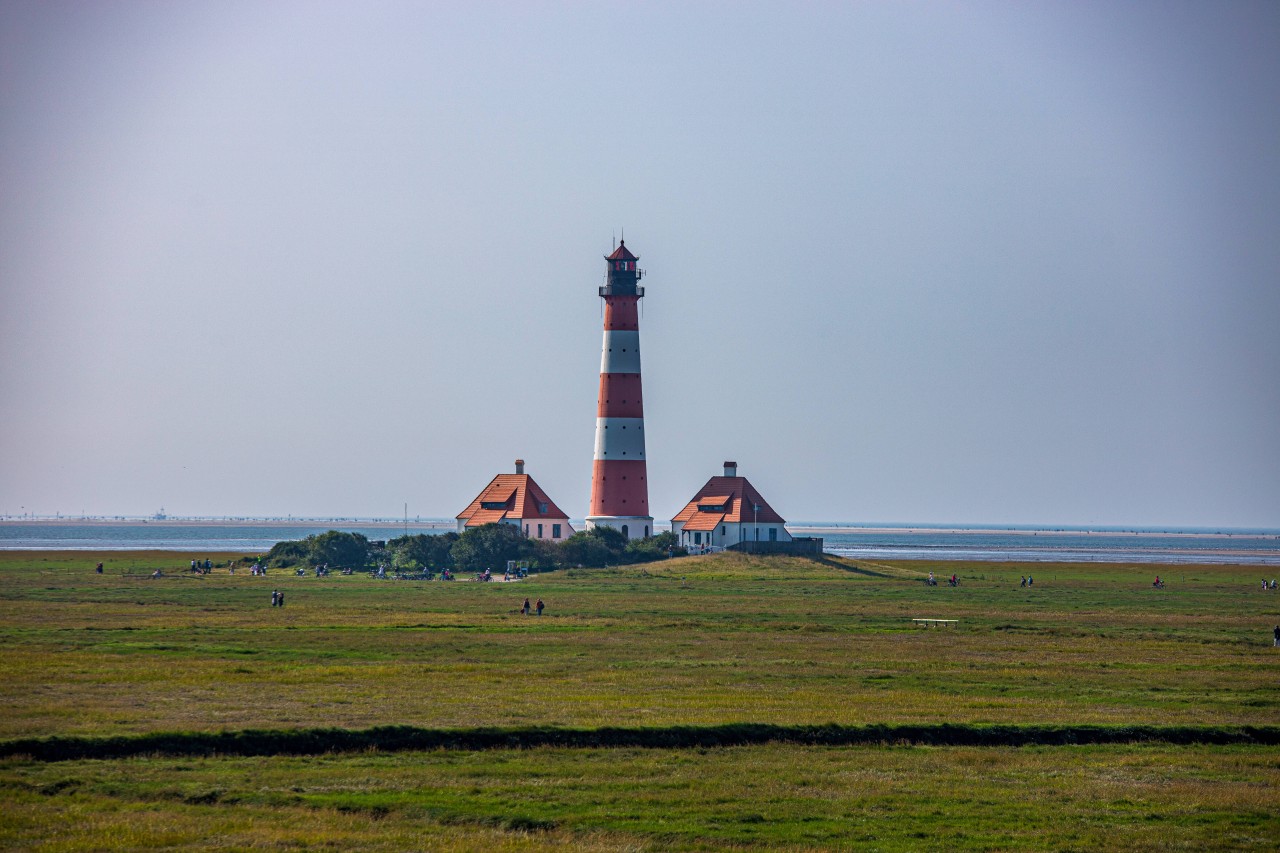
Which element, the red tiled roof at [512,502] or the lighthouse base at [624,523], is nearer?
the lighthouse base at [624,523]

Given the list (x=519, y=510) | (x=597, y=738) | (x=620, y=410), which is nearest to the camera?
(x=597, y=738)

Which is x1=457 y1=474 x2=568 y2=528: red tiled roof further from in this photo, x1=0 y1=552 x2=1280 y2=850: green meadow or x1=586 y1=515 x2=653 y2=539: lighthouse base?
x1=0 y1=552 x2=1280 y2=850: green meadow

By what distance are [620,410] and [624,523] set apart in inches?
365

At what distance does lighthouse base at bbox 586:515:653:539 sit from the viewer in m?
103

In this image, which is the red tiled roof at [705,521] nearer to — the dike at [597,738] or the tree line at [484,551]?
the tree line at [484,551]

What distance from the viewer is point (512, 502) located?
10938 cm

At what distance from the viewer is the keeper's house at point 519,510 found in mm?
107562

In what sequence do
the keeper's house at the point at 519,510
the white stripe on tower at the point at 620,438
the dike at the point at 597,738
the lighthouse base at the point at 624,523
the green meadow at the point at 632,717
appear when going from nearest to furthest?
the green meadow at the point at 632,717 → the dike at the point at 597,738 → the white stripe on tower at the point at 620,438 → the lighthouse base at the point at 624,523 → the keeper's house at the point at 519,510

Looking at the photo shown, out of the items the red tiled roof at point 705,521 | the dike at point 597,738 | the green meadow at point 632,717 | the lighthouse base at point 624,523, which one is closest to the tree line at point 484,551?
the lighthouse base at point 624,523

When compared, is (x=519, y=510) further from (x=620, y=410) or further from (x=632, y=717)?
(x=632, y=717)

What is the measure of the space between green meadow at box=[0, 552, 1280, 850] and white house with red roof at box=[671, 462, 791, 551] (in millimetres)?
42143

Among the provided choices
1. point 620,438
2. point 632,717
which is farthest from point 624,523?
point 632,717

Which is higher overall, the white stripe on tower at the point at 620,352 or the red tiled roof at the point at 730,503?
the white stripe on tower at the point at 620,352

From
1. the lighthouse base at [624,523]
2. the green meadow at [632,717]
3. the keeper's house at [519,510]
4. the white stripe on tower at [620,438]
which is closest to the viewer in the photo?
the green meadow at [632,717]
